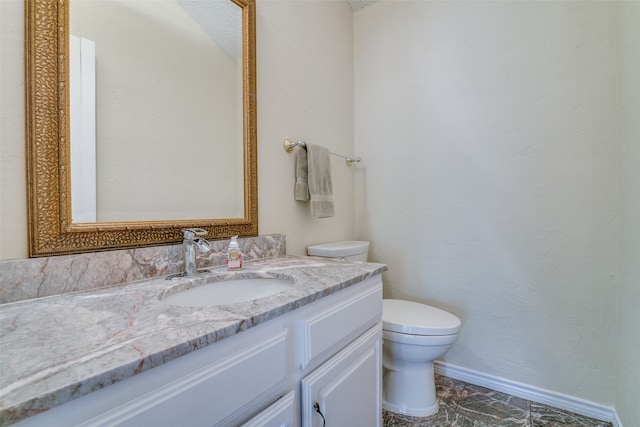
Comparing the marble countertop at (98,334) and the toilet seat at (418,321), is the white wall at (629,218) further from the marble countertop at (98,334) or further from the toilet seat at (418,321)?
the marble countertop at (98,334)

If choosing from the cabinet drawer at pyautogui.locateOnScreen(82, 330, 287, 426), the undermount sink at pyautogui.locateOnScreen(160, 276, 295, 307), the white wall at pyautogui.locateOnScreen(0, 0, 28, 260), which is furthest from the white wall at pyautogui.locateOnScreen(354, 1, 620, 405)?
the white wall at pyautogui.locateOnScreen(0, 0, 28, 260)

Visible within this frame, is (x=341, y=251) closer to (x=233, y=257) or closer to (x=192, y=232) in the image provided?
(x=233, y=257)

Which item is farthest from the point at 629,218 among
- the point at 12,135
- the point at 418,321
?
the point at 12,135

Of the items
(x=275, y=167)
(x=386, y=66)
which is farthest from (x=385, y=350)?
(x=386, y=66)

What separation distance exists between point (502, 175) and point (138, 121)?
165 centimetres

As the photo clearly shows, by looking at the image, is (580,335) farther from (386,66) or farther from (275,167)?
(386,66)

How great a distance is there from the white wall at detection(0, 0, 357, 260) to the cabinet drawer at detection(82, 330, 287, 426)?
54cm

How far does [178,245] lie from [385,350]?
109 cm

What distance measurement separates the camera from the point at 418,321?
1.39 m

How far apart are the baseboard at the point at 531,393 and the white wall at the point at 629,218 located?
90 mm

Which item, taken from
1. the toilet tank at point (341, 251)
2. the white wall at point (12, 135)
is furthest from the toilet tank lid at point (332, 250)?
the white wall at point (12, 135)

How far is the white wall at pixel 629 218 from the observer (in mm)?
1102

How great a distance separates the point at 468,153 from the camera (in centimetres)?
164

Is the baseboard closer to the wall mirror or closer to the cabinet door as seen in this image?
the cabinet door
